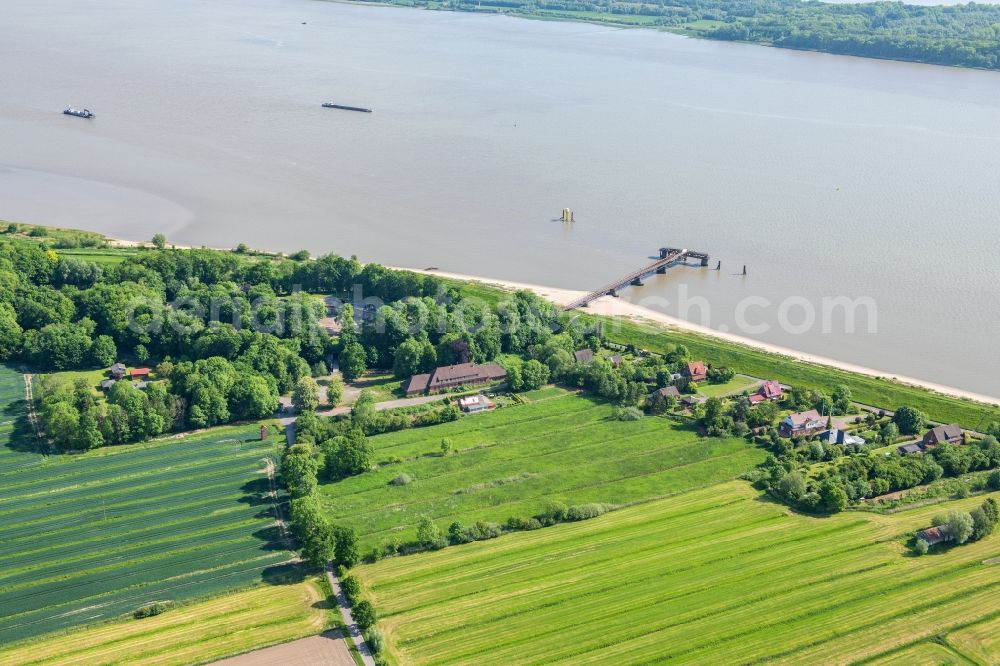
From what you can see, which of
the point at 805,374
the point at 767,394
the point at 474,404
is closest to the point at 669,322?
the point at 805,374

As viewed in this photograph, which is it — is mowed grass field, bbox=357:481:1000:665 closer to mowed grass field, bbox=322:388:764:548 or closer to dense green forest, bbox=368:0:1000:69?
mowed grass field, bbox=322:388:764:548

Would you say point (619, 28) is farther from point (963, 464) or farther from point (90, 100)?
point (963, 464)

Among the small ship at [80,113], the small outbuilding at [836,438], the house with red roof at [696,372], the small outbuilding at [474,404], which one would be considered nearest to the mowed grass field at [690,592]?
the small outbuilding at [836,438]

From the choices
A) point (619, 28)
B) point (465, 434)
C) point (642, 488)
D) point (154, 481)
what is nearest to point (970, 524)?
point (642, 488)

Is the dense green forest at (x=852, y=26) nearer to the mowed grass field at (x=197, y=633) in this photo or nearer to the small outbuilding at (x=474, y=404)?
the small outbuilding at (x=474, y=404)

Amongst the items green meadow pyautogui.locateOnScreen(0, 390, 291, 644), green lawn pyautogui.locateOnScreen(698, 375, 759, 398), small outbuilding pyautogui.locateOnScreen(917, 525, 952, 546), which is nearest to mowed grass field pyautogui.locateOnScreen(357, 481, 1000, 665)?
small outbuilding pyautogui.locateOnScreen(917, 525, 952, 546)
